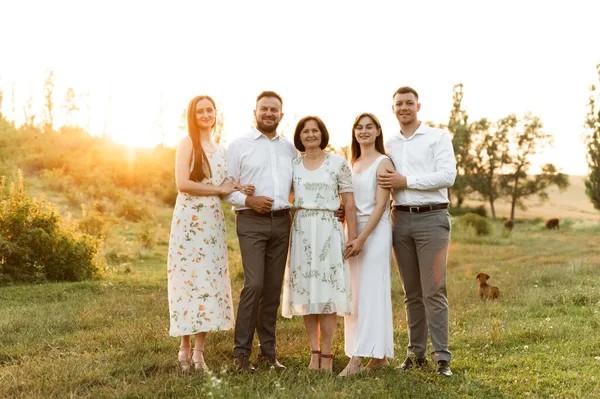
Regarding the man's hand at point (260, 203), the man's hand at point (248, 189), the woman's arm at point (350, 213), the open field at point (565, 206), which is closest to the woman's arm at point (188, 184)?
the man's hand at point (248, 189)

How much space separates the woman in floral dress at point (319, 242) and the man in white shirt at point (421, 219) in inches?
18.6

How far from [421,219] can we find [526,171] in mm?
50492

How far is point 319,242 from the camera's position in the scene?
5.22 meters

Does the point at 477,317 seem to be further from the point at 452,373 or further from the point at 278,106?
the point at 278,106

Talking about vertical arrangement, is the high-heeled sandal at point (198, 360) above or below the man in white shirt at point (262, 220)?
below

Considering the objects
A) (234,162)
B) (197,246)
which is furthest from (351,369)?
(234,162)

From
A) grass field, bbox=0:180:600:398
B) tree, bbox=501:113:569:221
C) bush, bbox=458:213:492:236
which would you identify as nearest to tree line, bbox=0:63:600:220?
tree, bbox=501:113:569:221

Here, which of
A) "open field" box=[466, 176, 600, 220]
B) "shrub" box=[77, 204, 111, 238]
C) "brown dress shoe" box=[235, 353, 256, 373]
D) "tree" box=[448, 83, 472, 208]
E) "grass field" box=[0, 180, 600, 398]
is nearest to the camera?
"grass field" box=[0, 180, 600, 398]

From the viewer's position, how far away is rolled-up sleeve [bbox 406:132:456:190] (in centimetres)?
525

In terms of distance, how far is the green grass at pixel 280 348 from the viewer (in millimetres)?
4578

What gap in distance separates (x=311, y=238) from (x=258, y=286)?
2.23 feet

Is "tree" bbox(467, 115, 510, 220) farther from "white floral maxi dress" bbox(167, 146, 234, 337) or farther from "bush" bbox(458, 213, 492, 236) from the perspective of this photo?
"white floral maxi dress" bbox(167, 146, 234, 337)

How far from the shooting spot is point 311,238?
5219 mm

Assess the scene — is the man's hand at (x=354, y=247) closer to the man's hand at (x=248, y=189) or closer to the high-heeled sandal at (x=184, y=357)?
the man's hand at (x=248, y=189)
